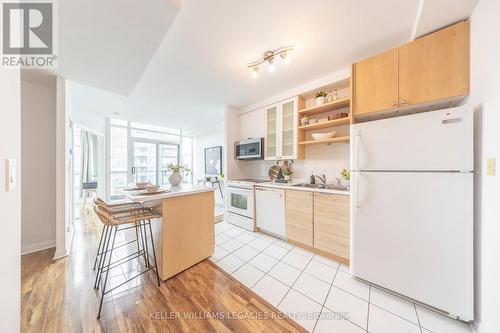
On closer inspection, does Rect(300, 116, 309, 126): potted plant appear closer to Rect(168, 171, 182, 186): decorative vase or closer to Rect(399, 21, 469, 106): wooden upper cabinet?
Rect(399, 21, 469, 106): wooden upper cabinet

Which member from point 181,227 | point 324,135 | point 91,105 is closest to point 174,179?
point 181,227

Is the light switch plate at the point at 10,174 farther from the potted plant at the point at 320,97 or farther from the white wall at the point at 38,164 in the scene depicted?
the potted plant at the point at 320,97

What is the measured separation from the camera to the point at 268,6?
1.38 metres

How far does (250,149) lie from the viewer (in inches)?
133

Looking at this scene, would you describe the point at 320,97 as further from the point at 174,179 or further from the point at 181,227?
the point at 181,227

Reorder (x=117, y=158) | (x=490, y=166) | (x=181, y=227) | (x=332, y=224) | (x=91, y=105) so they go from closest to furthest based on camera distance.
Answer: (x=490, y=166) < (x=181, y=227) < (x=332, y=224) < (x=91, y=105) < (x=117, y=158)

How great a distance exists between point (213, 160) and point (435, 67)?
5.04 meters

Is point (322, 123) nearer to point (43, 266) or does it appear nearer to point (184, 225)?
point (184, 225)

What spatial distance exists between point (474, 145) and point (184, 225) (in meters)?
2.66

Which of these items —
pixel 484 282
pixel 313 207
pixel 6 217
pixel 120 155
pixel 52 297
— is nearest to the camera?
pixel 6 217

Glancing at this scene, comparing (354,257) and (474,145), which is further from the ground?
(474,145)

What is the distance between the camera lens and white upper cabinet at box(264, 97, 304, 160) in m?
2.85

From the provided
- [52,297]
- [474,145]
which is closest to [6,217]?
[52,297]

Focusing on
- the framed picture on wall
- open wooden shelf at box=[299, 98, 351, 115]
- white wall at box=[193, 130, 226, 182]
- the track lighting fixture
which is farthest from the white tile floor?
white wall at box=[193, 130, 226, 182]
